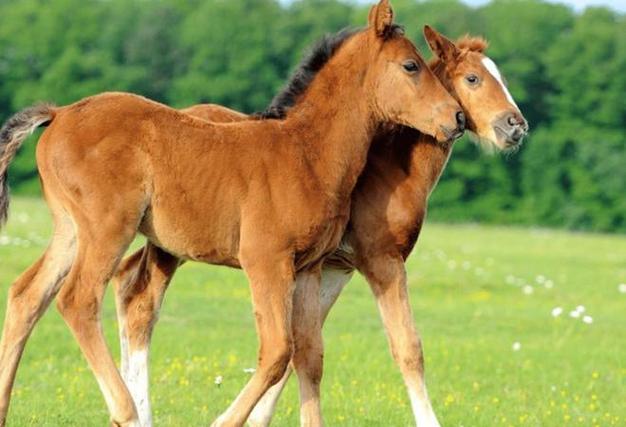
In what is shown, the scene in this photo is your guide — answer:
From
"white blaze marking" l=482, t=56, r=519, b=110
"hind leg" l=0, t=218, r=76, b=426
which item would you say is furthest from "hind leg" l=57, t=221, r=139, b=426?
"white blaze marking" l=482, t=56, r=519, b=110

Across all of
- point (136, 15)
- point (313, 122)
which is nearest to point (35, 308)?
point (313, 122)

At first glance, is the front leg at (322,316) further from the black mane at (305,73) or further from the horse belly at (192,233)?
the black mane at (305,73)

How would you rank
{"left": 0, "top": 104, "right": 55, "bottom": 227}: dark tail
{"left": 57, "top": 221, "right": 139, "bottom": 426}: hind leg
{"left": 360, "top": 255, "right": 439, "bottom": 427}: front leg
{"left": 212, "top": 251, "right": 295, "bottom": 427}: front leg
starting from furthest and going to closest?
{"left": 360, "top": 255, "right": 439, "bottom": 427}: front leg → {"left": 0, "top": 104, "right": 55, "bottom": 227}: dark tail → {"left": 212, "top": 251, "right": 295, "bottom": 427}: front leg → {"left": 57, "top": 221, "right": 139, "bottom": 426}: hind leg

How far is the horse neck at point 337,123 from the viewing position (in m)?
8.40

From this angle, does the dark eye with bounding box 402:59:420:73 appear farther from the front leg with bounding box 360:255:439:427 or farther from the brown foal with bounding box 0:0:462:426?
the front leg with bounding box 360:255:439:427

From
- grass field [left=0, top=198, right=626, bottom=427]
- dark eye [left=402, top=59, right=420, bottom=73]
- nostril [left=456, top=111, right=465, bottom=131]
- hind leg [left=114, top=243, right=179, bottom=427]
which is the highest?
dark eye [left=402, top=59, right=420, bottom=73]

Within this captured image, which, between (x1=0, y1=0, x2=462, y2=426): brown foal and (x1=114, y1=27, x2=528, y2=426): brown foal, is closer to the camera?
(x1=0, y1=0, x2=462, y2=426): brown foal

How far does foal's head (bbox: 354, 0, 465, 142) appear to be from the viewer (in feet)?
27.6

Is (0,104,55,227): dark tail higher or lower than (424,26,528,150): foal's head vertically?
lower

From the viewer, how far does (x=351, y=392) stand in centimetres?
1148

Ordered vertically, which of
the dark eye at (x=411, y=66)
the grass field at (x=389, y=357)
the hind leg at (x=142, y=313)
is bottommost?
the grass field at (x=389, y=357)

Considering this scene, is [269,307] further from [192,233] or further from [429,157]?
[429,157]

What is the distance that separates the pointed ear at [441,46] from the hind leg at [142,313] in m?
2.21

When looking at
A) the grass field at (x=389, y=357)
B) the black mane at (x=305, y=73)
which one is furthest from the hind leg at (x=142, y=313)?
the black mane at (x=305, y=73)
